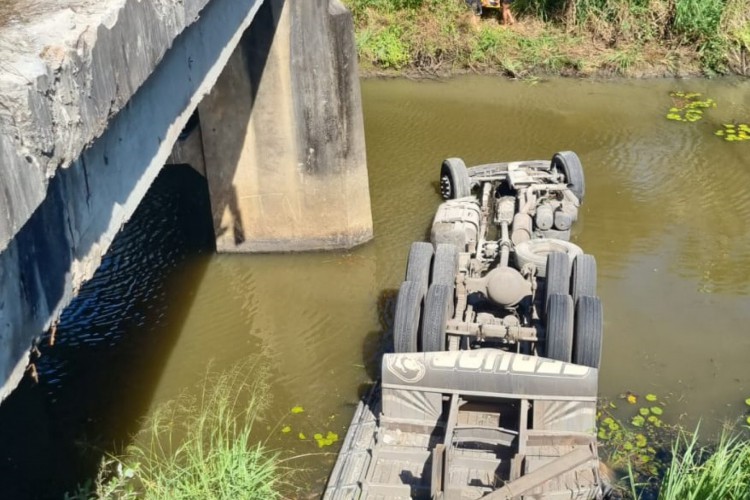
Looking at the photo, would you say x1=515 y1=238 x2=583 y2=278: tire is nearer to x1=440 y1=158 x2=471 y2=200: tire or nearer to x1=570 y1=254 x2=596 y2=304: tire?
x1=570 y1=254 x2=596 y2=304: tire

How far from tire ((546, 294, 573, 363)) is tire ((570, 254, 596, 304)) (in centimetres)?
54

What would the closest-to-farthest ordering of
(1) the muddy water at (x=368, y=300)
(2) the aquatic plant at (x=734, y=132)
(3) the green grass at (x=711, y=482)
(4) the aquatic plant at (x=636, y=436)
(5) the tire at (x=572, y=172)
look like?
(3) the green grass at (x=711, y=482) < (4) the aquatic plant at (x=636, y=436) < (1) the muddy water at (x=368, y=300) < (5) the tire at (x=572, y=172) < (2) the aquatic plant at (x=734, y=132)

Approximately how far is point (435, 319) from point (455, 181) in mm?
Result: 4193

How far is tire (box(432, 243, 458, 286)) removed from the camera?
25.4 ft

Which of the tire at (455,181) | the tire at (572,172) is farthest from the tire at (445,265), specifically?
the tire at (572,172)

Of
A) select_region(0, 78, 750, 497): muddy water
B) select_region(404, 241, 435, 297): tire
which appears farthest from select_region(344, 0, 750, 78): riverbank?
select_region(404, 241, 435, 297): tire

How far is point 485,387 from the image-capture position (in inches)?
268

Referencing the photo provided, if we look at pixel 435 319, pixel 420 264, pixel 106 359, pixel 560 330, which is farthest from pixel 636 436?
pixel 106 359

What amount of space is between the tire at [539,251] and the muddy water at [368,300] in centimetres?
116

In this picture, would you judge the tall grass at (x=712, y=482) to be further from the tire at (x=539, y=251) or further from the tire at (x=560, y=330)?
the tire at (x=539, y=251)

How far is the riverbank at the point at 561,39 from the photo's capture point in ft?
54.8

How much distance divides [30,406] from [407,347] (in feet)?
12.7

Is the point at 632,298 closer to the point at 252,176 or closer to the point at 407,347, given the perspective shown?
the point at 407,347

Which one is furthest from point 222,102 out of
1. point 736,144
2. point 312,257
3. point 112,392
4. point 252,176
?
point 736,144
